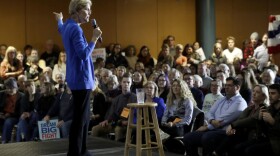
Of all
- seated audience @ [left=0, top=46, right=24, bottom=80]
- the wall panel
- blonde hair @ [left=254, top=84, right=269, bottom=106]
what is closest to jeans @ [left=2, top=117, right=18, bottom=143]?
seated audience @ [left=0, top=46, right=24, bottom=80]

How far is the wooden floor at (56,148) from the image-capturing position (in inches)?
230

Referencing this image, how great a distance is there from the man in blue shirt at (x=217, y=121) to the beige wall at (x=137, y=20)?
7.09m

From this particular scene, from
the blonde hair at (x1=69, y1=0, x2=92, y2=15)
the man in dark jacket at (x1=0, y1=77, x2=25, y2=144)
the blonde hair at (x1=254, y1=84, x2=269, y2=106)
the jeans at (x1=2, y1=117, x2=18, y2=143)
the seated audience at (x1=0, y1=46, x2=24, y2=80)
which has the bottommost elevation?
the jeans at (x1=2, y1=117, x2=18, y2=143)

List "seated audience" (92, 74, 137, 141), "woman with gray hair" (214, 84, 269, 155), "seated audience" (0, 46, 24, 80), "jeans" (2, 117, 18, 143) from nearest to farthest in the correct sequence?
"woman with gray hair" (214, 84, 269, 155) → "seated audience" (92, 74, 137, 141) → "jeans" (2, 117, 18, 143) → "seated audience" (0, 46, 24, 80)

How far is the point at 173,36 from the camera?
46.1ft

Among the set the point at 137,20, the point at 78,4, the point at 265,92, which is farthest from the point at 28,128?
the point at 137,20

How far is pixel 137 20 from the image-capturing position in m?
13.9

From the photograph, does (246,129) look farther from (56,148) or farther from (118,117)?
(118,117)

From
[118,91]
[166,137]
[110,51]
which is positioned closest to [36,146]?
[166,137]

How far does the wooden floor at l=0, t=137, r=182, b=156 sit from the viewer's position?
19.2 ft

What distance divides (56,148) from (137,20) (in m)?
7.99

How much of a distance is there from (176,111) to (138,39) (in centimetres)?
738

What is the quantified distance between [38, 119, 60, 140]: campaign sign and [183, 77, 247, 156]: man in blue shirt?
2328 millimetres

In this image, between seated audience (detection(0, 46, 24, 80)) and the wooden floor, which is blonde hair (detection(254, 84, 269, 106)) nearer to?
the wooden floor
